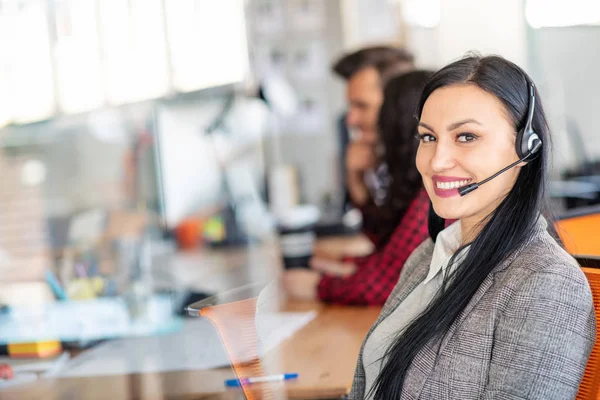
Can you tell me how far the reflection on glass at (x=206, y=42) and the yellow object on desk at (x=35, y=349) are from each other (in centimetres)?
181

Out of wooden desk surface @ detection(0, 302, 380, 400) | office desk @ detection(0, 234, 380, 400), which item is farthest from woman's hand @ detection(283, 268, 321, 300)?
wooden desk surface @ detection(0, 302, 380, 400)

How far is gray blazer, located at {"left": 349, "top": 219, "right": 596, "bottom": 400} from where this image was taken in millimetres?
942

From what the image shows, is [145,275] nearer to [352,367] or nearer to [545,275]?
[352,367]

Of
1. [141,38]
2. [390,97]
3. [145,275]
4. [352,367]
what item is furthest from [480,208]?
[141,38]

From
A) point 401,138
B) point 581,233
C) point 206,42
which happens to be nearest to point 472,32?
point 206,42

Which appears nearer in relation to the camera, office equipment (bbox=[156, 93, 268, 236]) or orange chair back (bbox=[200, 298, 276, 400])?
orange chair back (bbox=[200, 298, 276, 400])

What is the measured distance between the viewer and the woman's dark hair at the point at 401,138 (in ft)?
6.27

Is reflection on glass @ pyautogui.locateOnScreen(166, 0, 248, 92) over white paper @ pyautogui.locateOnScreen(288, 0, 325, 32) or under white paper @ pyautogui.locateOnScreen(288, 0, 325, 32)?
under

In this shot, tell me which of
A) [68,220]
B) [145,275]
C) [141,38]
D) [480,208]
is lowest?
[145,275]

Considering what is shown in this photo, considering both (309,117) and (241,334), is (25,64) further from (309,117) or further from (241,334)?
→ (309,117)

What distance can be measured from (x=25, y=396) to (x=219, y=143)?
8.04ft

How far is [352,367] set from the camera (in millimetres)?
1479

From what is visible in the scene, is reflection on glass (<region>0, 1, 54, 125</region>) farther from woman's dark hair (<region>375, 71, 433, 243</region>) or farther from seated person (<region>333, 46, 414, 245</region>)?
woman's dark hair (<region>375, 71, 433, 243</region>)

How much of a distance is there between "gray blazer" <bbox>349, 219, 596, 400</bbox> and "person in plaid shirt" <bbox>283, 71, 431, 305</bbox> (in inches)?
29.5
